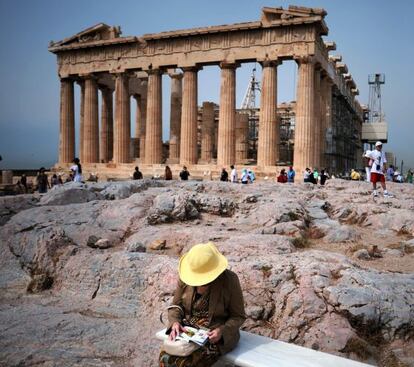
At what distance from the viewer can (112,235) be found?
9.51 meters

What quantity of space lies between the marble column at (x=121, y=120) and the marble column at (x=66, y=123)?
17.3 feet

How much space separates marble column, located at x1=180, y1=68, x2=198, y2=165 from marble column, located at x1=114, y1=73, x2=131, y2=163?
5.72 m

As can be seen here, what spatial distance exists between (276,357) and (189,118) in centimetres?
2940

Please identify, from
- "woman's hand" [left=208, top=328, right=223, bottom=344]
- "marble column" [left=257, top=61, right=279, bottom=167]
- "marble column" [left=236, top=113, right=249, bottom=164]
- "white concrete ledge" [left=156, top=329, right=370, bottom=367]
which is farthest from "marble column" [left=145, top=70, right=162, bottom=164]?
"woman's hand" [left=208, top=328, right=223, bottom=344]

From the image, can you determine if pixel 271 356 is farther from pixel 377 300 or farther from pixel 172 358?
pixel 377 300

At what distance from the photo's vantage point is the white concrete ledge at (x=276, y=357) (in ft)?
13.4

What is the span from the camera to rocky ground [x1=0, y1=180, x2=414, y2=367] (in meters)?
5.45

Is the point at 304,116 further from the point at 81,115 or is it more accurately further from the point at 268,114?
the point at 81,115

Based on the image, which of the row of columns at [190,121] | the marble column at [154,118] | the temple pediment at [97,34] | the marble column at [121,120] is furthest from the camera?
the temple pediment at [97,34]

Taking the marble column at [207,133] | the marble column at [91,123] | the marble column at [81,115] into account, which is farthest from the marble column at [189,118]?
the marble column at [81,115]

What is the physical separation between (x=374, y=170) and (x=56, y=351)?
11.3 m

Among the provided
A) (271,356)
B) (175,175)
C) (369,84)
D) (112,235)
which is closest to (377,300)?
(271,356)

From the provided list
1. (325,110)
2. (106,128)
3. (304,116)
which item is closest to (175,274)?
A: (304,116)

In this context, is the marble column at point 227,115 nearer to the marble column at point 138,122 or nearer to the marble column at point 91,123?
the marble column at point 91,123
